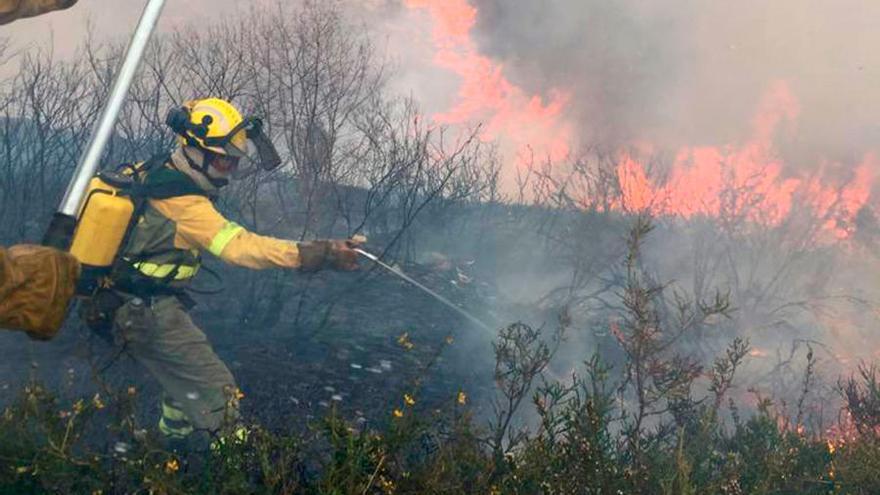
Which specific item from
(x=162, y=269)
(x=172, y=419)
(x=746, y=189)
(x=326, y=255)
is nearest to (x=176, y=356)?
(x=172, y=419)

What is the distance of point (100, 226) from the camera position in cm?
375

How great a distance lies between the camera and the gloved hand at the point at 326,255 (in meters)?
4.01

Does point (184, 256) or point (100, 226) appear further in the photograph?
point (184, 256)

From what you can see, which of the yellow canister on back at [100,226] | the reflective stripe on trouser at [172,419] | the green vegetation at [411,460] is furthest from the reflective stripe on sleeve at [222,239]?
the green vegetation at [411,460]

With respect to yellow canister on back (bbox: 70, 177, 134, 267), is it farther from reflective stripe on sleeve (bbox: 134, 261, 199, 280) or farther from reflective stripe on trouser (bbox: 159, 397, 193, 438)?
reflective stripe on trouser (bbox: 159, 397, 193, 438)

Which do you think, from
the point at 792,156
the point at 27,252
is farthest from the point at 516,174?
the point at 27,252

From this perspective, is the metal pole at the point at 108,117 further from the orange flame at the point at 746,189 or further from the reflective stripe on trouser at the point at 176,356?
the orange flame at the point at 746,189

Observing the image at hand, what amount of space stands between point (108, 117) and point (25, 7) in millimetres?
551

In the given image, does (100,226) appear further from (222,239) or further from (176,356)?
(176,356)

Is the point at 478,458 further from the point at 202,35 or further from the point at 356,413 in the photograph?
the point at 202,35

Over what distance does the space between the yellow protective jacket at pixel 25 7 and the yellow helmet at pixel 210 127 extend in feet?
5.47

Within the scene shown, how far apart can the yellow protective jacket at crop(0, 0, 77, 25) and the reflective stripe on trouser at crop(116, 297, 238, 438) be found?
2039 mm

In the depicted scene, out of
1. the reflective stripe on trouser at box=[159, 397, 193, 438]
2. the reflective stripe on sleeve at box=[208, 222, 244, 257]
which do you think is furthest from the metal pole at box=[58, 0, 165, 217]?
the reflective stripe on trouser at box=[159, 397, 193, 438]

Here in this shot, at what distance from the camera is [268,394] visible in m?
5.09
